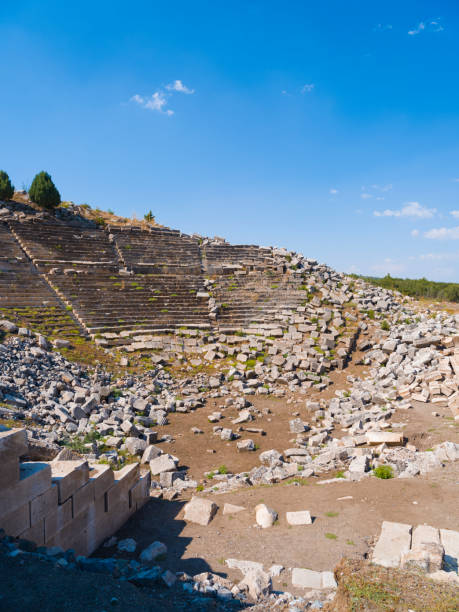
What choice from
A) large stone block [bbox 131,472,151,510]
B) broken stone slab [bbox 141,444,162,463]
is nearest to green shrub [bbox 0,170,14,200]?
broken stone slab [bbox 141,444,162,463]

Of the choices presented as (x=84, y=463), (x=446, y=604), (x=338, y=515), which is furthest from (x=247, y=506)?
(x=446, y=604)

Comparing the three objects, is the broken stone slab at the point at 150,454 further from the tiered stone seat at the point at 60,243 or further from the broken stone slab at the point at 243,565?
the tiered stone seat at the point at 60,243

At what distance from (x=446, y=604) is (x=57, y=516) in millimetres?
4579

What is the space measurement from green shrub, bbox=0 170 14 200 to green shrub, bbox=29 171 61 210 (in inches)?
52.0

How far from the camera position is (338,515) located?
6.24 metres

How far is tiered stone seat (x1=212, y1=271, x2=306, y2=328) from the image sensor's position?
20.1m

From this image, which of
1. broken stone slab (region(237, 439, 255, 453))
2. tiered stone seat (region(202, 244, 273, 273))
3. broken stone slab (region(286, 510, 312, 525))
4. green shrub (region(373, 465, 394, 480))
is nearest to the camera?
broken stone slab (region(286, 510, 312, 525))

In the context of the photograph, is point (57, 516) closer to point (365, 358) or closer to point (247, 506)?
point (247, 506)

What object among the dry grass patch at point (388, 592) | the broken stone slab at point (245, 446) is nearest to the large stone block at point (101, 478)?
the dry grass patch at point (388, 592)

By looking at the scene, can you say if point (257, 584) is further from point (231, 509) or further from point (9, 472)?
point (9, 472)

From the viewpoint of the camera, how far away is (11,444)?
14.8 ft

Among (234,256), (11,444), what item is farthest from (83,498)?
(234,256)

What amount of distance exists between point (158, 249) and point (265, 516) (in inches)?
811

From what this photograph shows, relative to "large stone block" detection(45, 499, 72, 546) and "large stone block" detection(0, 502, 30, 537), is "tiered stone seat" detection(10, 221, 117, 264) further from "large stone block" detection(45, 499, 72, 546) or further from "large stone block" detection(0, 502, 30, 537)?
"large stone block" detection(0, 502, 30, 537)
